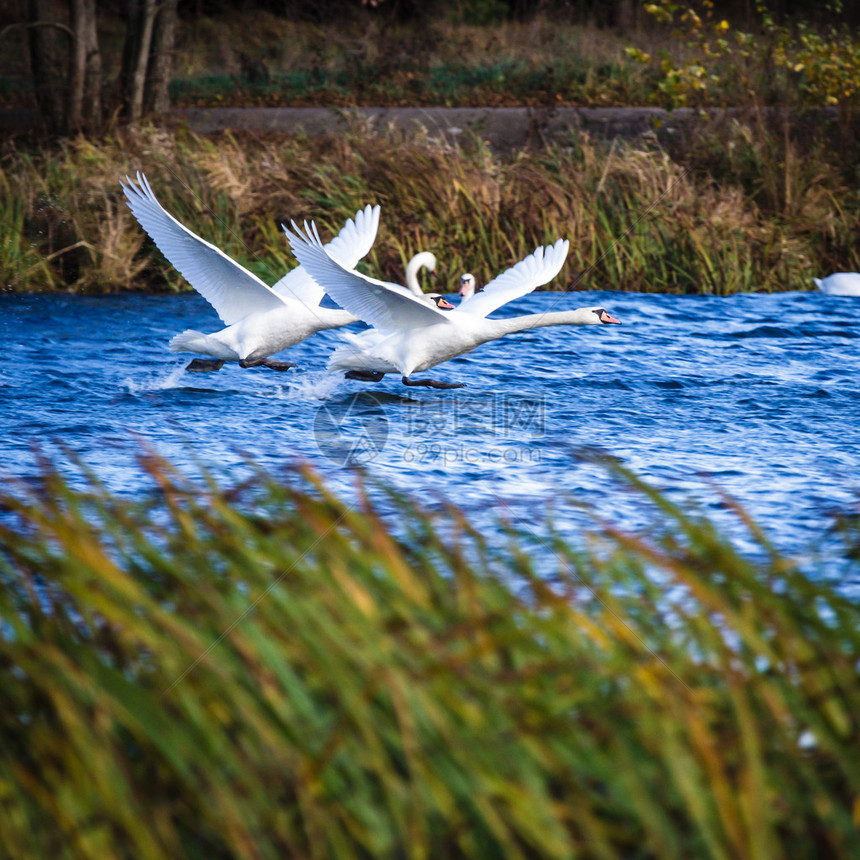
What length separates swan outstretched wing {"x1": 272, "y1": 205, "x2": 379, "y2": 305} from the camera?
8.80 m

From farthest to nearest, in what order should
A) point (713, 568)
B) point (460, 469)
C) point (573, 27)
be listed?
point (573, 27), point (460, 469), point (713, 568)

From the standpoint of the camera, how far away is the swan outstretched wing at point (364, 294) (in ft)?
23.8

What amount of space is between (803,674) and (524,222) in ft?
33.5

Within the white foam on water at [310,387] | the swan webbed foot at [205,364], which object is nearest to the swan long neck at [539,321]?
the white foam on water at [310,387]

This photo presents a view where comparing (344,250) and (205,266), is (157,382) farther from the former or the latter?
(344,250)

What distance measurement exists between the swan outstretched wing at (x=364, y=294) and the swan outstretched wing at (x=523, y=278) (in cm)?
48

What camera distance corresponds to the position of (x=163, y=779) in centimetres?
273

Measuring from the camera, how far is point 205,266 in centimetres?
821

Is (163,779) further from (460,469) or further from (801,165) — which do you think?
(801,165)

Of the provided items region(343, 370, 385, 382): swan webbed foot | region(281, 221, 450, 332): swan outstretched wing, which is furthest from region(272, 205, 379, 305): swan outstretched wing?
region(281, 221, 450, 332): swan outstretched wing

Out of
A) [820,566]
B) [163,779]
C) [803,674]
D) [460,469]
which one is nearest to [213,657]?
[163,779]

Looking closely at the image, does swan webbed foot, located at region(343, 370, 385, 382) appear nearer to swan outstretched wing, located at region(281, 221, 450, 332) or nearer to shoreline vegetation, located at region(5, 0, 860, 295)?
swan outstretched wing, located at region(281, 221, 450, 332)

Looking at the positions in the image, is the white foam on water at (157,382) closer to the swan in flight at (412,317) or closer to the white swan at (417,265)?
the swan in flight at (412,317)

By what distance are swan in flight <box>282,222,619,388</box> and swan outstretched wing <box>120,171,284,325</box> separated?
1.91 ft
